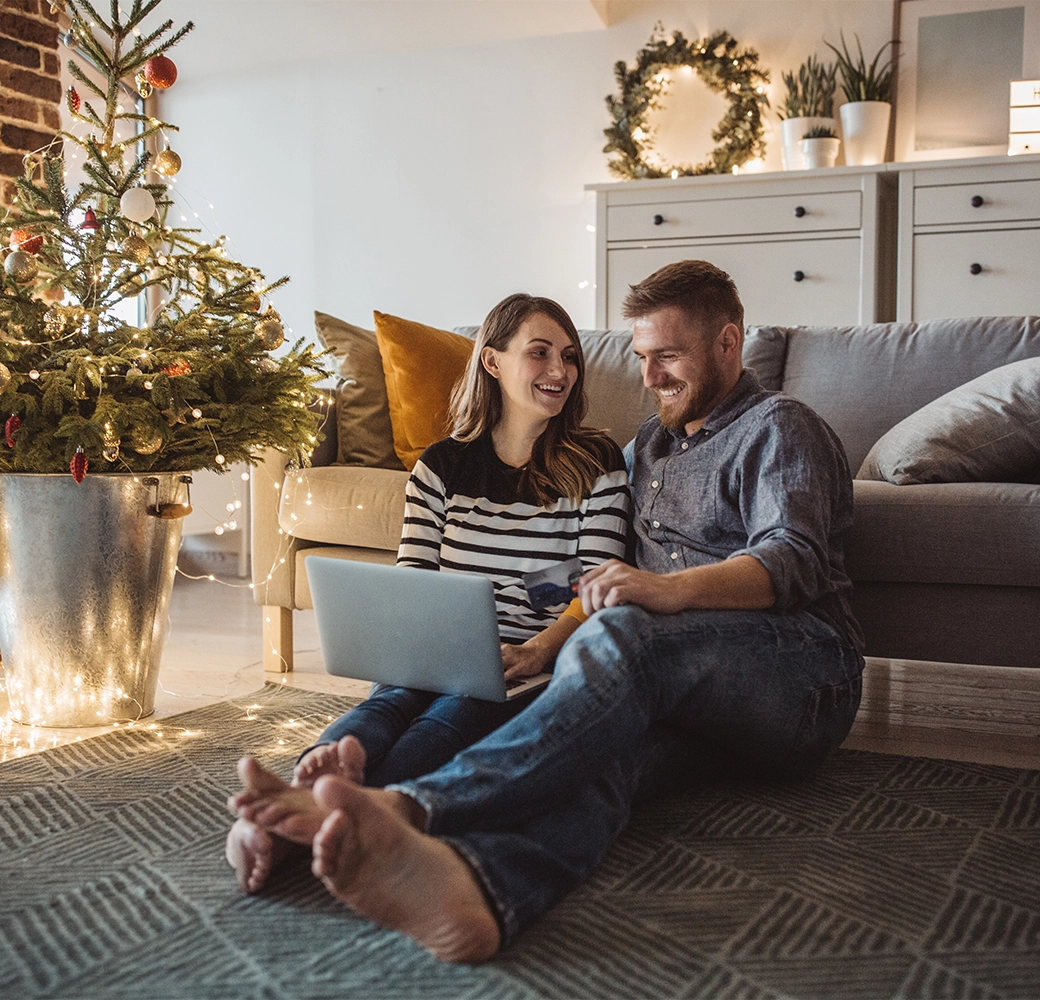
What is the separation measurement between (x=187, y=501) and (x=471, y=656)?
3.17ft

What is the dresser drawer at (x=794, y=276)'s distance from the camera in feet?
12.2

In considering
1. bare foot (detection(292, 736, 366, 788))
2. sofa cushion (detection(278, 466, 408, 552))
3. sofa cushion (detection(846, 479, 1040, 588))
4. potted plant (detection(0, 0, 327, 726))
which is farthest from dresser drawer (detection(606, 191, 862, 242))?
bare foot (detection(292, 736, 366, 788))

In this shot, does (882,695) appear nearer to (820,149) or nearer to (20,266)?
(20,266)

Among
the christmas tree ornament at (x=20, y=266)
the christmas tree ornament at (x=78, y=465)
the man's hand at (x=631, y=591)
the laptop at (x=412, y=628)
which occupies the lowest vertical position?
the laptop at (x=412, y=628)

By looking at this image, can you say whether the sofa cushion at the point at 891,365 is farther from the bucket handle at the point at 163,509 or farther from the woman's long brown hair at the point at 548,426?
the bucket handle at the point at 163,509

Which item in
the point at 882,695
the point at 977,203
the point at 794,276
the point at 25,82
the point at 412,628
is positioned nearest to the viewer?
the point at 412,628

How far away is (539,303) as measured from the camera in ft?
6.06

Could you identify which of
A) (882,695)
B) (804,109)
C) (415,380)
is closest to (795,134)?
(804,109)

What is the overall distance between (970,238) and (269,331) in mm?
2536

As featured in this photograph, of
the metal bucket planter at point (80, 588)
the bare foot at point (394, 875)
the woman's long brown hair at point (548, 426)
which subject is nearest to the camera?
the bare foot at point (394, 875)

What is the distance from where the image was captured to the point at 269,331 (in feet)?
6.91

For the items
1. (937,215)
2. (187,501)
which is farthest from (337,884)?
(937,215)

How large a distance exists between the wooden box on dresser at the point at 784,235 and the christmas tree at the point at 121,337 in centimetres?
208

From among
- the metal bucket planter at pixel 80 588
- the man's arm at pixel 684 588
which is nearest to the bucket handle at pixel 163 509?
the metal bucket planter at pixel 80 588
